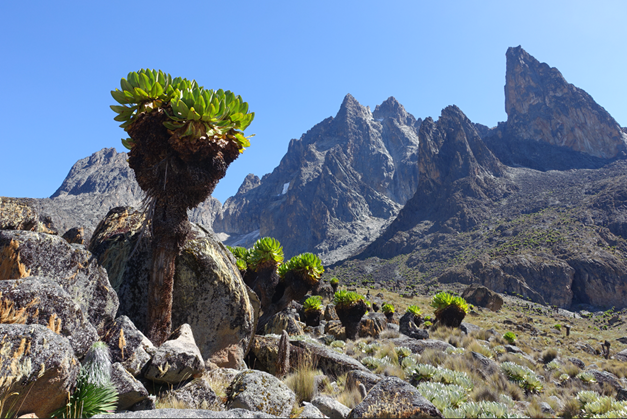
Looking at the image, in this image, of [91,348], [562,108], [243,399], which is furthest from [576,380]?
[562,108]

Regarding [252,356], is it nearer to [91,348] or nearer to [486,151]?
[91,348]

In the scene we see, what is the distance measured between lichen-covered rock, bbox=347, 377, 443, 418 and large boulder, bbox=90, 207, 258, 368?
10.4 feet

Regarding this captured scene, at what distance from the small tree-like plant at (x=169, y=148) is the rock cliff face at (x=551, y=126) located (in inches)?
6134

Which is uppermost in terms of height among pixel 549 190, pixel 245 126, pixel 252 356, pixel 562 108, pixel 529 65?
pixel 529 65

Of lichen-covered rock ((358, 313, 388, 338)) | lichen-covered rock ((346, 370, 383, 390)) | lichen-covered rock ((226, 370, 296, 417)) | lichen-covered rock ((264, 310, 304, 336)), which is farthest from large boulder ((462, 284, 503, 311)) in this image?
lichen-covered rock ((226, 370, 296, 417))

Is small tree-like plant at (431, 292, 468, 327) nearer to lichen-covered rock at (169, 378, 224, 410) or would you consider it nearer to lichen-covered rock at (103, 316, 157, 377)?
lichen-covered rock at (169, 378, 224, 410)

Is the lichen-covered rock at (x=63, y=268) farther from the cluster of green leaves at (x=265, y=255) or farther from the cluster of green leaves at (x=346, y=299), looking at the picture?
the cluster of green leaves at (x=346, y=299)

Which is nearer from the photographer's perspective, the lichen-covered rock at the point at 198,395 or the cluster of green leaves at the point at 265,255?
the lichen-covered rock at the point at 198,395

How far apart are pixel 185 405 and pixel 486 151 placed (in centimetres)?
15565

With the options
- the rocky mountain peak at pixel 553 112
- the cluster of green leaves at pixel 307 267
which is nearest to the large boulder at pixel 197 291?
the cluster of green leaves at pixel 307 267

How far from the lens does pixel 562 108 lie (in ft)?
490

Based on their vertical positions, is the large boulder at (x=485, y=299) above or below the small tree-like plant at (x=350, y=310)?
below

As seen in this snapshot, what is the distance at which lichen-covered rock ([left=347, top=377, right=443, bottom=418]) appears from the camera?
415 cm

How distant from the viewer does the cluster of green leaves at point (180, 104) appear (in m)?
5.49
